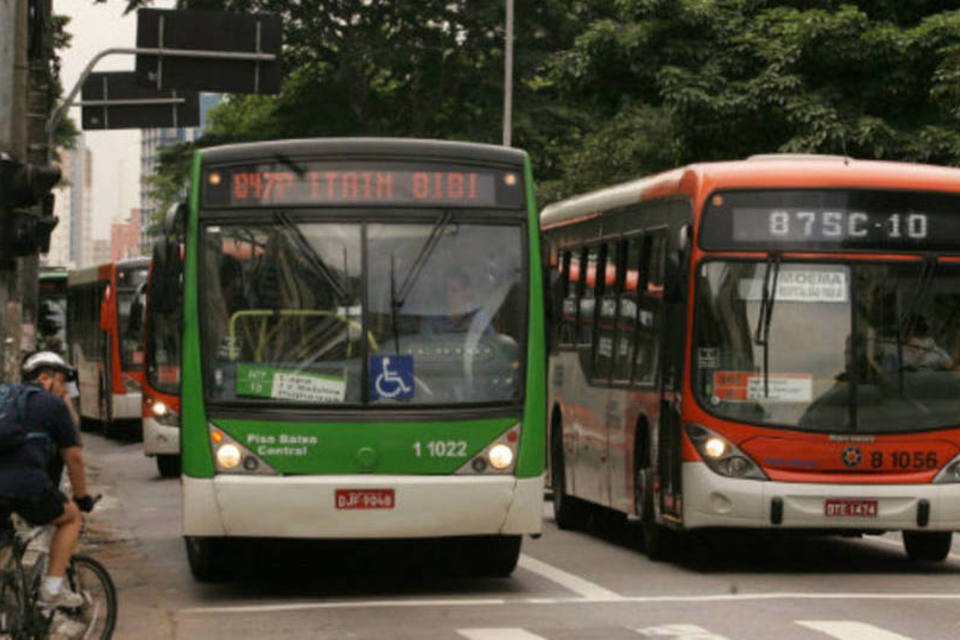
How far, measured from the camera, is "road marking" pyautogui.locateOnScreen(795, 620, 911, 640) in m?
13.1

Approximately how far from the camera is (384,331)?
51.1 ft

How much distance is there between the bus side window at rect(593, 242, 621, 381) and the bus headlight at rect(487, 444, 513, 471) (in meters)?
4.64

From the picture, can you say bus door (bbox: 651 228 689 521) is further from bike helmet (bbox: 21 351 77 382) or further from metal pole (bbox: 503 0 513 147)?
metal pole (bbox: 503 0 513 147)

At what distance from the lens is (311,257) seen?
1573cm

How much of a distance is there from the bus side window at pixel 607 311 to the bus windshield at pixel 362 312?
174 inches

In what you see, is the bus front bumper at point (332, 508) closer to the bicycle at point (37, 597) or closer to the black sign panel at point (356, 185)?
the black sign panel at point (356, 185)

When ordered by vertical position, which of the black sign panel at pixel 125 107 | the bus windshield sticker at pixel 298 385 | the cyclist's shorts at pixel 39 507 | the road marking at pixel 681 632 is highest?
the black sign panel at pixel 125 107

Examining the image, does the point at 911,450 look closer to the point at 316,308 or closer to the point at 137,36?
the point at 316,308

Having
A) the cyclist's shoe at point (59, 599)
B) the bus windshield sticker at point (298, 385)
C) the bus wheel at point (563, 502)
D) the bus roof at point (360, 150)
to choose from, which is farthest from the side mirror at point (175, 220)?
the bus wheel at point (563, 502)

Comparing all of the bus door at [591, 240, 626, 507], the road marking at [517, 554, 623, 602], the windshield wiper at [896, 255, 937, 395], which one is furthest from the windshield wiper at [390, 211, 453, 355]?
the bus door at [591, 240, 626, 507]

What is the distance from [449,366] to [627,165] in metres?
30.2

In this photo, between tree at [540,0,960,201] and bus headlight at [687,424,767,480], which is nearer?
bus headlight at [687,424,767,480]

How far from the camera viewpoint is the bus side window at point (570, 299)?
72.1ft

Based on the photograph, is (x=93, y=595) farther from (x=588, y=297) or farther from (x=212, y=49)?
(x=212, y=49)
